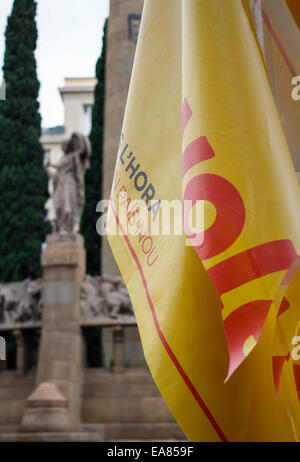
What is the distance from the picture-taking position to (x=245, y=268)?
1627 millimetres

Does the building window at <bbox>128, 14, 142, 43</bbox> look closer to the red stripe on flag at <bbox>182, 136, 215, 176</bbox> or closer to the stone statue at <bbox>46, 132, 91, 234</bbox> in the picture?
the stone statue at <bbox>46, 132, 91, 234</bbox>

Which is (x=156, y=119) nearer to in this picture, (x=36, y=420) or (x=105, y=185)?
(x=36, y=420)

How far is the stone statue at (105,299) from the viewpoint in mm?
15742

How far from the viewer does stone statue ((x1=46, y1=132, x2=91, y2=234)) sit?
16.0 m

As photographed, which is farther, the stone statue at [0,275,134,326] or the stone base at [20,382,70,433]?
the stone statue at [0,275,134,326]

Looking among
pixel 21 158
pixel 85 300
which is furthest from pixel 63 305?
pixel 21 158

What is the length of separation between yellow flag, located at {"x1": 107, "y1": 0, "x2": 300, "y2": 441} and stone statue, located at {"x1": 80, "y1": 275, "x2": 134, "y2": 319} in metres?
13.8

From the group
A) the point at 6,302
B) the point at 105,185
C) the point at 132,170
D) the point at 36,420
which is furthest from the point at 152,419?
the point at 132,170

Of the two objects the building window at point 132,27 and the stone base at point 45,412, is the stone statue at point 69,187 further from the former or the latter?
the building window at point 132,27

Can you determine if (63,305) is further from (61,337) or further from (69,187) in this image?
(69,187)

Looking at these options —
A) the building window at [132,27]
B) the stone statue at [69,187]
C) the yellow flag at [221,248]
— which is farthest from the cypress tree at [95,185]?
the yellow flag at [221,248]

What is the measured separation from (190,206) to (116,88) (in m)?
21.0

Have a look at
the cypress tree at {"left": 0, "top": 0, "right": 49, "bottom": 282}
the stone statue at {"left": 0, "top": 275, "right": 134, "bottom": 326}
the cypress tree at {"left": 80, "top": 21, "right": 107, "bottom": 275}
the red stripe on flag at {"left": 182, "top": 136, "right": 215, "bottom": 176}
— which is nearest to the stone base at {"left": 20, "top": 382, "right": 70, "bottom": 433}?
the stone statue at {"left": 0, "top": 275, "right": 134, "bottom": 326}

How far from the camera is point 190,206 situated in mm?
1686
